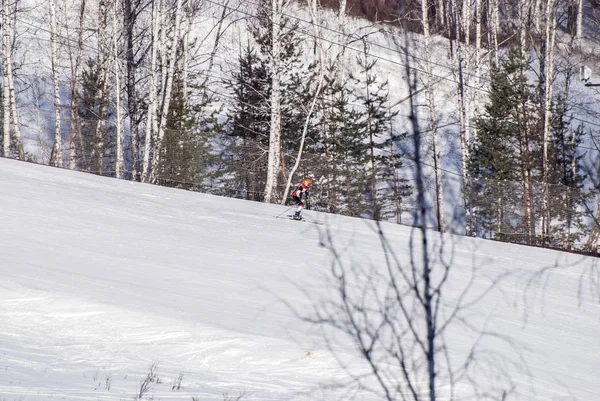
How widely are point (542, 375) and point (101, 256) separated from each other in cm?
764

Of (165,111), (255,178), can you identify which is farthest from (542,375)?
(165,111)

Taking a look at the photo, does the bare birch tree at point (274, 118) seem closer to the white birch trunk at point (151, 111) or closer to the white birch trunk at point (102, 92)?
the white birch trunk at point (151, 111)

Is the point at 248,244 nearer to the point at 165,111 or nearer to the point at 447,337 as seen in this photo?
the point at 447,337

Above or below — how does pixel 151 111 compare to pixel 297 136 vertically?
below

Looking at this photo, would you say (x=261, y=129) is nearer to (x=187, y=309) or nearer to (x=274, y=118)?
(x=274, y=118)

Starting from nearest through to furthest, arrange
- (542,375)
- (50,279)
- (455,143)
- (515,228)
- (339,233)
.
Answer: (542,375) < (50,279) < (339,233) < (515,228) < (455,143)

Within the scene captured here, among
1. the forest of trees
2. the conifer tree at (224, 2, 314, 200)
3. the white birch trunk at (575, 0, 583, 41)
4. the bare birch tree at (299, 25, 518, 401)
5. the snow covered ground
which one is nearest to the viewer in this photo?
the bare birch tree at (299, 25, 518, 401)

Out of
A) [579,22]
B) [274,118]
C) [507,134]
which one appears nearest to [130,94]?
[274,118]

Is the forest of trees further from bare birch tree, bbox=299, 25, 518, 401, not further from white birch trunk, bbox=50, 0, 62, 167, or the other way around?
bare birch tree, bbox=299, 25, 518, 401

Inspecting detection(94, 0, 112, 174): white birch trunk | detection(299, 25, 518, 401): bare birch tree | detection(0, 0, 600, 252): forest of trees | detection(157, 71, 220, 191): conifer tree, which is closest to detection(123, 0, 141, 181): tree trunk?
detection(0, 0, 600, 252): forest of trees

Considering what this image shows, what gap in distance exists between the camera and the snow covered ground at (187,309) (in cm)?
775

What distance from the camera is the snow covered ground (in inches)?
305

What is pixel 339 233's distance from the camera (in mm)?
19891

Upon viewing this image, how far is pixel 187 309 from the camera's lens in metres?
10.5
